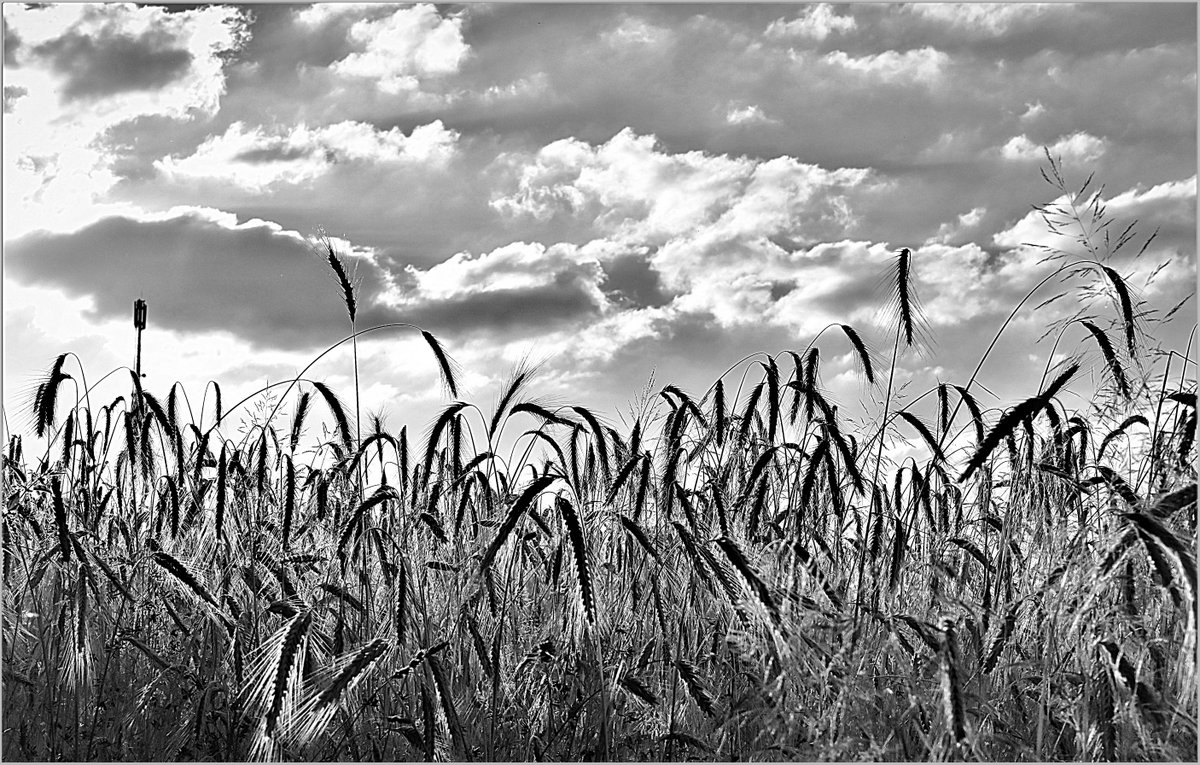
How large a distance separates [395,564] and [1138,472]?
2.20 metres

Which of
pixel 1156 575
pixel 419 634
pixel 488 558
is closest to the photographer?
pixel 488 558

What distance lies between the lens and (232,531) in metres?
3.21

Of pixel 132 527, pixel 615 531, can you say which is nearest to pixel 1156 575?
pixel 615 531

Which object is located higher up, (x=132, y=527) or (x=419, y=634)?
(x=132, y=527)

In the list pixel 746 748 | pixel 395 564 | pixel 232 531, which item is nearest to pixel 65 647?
pixel 232 531

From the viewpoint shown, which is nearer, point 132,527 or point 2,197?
point 2,197

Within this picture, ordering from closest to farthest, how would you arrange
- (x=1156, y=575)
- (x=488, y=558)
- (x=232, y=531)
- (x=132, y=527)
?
(x=488, y=558)
(x=1156, y=575)
(x=232, y=531)
(x=132, y=527)

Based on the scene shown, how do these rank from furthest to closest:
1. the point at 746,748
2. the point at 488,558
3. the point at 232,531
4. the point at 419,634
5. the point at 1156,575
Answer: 1. the point at 232,531
2. the point at 419,634
3. the point at 746,748
4. the point at 1156,575
5. the point at 488,558

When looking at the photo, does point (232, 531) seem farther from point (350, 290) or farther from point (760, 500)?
point (760, 500)

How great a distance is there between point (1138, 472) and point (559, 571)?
5.46 ft

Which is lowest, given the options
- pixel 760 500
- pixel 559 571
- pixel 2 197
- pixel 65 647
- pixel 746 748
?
pixel 746 748

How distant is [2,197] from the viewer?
2951 millimetres

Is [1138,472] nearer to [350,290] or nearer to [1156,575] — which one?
[1156,575]

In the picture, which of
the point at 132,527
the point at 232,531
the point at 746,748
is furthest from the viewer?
the point at 132,527
